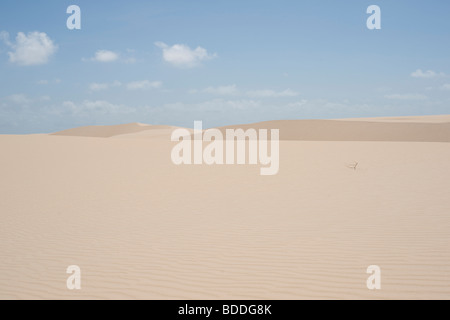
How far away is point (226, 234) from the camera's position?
6.48 meters

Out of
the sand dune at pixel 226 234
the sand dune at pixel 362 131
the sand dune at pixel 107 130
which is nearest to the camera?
the sand dune at pixel 226 234

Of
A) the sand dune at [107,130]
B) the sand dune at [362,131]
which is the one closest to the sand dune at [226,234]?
the sand dune at [362,131]

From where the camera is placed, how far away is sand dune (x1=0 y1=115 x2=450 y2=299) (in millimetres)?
4449

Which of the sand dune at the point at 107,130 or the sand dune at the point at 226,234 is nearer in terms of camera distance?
the sand dune at the point at 226,234

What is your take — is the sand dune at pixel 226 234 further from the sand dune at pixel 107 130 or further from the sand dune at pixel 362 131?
the sand dune at pixel 107 130

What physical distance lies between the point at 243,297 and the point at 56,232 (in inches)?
173

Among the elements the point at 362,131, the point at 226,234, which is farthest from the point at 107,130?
the point at 226,234

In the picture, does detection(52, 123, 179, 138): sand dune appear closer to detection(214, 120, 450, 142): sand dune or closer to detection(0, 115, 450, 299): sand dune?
detection(214, 120, 450, 142): sand dune

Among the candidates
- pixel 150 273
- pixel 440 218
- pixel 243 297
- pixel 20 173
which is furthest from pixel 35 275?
pixel 20 173

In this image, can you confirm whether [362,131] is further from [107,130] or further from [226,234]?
[107,130]

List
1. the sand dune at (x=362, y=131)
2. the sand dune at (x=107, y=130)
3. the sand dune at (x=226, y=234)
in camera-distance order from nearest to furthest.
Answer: the sand dune at (x=226, y=234) → the sand dune at (x=362, y=131) → the sand dune at (x=107, y=130)

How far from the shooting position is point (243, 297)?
4160 mm

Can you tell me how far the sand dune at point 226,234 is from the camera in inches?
175

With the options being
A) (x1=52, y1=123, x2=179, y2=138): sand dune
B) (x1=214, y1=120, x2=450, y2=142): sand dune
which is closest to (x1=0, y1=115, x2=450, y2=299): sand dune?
(x1=214, y1=120, x2=450, y2=142): sand dune
